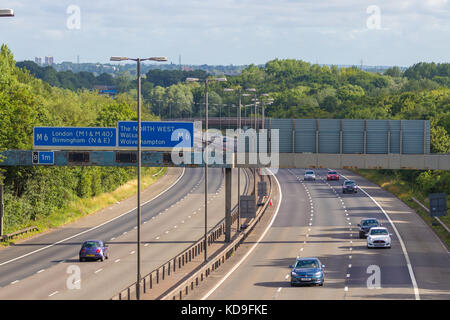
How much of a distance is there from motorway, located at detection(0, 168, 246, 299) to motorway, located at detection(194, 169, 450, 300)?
5729 mm

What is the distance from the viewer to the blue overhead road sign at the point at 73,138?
67250mm

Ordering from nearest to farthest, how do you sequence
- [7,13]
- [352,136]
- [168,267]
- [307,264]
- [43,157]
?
[7,13] → [307,264] → [168,267] → [43,157] → [352,136]

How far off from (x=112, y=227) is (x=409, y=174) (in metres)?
50.1

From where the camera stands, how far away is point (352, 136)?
68438mm

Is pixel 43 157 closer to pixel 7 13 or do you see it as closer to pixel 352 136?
pixel 352 136

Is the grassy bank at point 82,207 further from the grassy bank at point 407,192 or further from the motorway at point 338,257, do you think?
the grassy bank at point 407,192

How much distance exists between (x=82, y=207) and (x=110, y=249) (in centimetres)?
2425

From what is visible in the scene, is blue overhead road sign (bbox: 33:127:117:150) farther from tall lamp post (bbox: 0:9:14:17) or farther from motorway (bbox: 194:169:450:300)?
tall lamp post (bbox: 0:9:14:17)

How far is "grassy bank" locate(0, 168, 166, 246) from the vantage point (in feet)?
258

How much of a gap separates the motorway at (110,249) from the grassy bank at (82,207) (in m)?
1.40

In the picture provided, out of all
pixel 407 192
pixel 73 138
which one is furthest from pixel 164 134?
pixel 407 192

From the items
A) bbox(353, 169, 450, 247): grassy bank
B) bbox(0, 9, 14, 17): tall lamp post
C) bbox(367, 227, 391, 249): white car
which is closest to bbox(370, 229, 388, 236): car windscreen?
bbox(367, 227, 391, 249): white car

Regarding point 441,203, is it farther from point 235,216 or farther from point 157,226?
point 157,226
